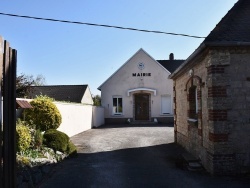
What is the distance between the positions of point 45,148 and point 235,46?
23.4 feet

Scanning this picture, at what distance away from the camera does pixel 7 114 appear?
3.46 meters

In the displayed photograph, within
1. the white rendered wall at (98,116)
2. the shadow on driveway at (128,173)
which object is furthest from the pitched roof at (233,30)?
the white rendered wall at (98,116)

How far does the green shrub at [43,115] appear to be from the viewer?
11.1 metres

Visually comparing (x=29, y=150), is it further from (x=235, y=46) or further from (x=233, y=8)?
(x=233, y=8)

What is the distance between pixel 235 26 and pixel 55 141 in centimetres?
748

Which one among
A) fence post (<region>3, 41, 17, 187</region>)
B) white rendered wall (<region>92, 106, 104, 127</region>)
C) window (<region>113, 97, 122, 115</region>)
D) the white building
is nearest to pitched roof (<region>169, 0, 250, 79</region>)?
fence post (<region>3, 41, 17, 187</region>)

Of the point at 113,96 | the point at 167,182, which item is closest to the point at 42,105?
the point at 167,182

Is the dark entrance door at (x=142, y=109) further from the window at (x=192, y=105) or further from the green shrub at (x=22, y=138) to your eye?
the green shrub at (x=22, y=138)

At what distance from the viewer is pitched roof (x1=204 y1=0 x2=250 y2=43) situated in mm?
7953

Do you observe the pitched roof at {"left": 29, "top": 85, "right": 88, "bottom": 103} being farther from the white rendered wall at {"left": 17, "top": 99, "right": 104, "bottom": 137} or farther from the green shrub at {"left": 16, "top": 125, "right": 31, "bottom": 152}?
the green shrub at {"left": 16, "top": 125, "right": 31, "bottom": 152}

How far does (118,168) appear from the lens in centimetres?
884

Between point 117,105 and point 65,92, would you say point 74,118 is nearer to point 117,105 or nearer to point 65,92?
point 117,105

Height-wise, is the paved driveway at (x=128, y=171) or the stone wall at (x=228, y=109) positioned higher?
the stone wall at (x=228, y=109)

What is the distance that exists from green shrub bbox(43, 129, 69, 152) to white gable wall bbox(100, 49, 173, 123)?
16.7m
